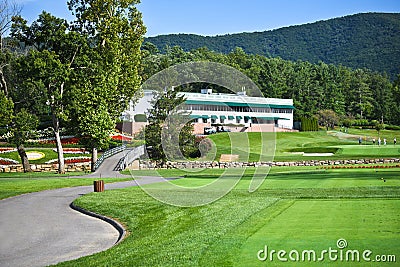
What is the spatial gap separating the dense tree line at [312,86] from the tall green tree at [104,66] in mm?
63954

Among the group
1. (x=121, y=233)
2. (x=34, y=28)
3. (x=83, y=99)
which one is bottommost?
(x=121, y=233)

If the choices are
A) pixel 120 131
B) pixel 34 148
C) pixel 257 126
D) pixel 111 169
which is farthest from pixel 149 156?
pixel 257 126

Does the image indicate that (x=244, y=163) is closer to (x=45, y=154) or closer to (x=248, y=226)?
(x=45, y=154)

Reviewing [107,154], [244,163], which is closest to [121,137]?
[107,154]

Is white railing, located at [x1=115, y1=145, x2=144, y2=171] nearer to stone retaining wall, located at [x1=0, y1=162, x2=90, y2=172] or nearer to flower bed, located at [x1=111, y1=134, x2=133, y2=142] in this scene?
stone retaining wall, located at [x1=0, y1=162, x2=90, y2=172]

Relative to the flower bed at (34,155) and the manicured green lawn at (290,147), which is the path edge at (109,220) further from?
the manicured green lawn at (290,147)

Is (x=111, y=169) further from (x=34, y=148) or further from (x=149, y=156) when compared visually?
(x=34, y=148)

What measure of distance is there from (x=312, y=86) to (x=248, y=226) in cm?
13337

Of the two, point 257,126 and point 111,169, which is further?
Answer: point 257,126

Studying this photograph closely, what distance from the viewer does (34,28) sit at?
4853 cm

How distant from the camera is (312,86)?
480ft

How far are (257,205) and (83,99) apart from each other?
30570 mm

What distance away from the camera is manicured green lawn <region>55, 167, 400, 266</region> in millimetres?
12641

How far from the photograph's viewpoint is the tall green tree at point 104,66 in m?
49.2
